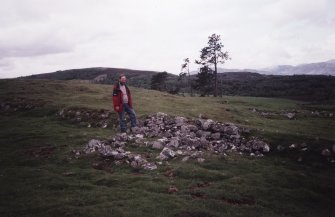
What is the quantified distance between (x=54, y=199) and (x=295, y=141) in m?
16.1

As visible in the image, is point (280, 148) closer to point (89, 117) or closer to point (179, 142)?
point (179, 142)

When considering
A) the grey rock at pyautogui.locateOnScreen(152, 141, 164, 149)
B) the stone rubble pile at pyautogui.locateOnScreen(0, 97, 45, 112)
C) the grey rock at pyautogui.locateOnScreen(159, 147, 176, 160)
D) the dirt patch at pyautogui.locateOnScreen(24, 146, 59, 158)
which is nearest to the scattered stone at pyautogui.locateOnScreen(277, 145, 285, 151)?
the grey rock at pyautogui.locateOnScreen(159, 147, 176, 160)

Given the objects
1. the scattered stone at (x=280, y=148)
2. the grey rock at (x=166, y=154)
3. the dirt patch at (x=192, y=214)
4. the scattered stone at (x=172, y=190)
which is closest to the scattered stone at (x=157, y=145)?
the grey rock at (x=166, y=154)

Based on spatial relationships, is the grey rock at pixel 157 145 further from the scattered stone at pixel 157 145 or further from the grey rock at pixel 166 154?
the grey rock at pixel 166 154

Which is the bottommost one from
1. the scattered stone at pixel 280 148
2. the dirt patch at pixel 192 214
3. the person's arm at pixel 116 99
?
the dirt patch at pixel 192 214

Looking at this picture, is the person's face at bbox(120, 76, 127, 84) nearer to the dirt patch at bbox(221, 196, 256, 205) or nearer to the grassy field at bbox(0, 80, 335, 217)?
the grassy field at bbox(0, 80, 335, 217)

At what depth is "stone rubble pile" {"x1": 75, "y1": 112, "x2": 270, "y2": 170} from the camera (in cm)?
2005

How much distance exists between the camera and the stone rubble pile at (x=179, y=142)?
20.0m

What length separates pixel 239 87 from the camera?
5748 inches

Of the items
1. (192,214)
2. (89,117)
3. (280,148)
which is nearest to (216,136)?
(280,148)

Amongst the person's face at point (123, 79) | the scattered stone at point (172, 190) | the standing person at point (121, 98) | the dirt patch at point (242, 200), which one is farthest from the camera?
the standing person at point (121, 98)

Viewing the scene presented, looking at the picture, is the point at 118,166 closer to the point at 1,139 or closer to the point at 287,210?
the point at 287,210

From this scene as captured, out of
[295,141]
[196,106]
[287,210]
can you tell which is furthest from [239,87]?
[287,210]

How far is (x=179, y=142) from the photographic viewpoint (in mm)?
22766
